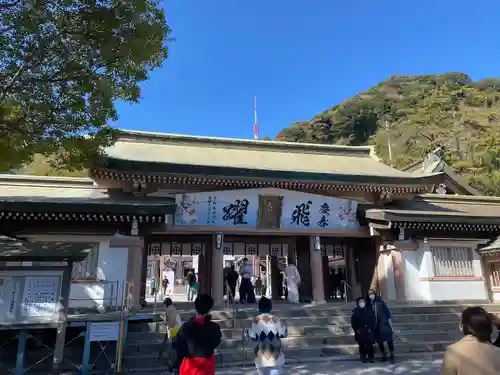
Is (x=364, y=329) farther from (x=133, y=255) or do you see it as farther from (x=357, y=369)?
(x=133, y=255)

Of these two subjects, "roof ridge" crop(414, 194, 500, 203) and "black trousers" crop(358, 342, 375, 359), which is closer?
"black trousers" crop(358, 342, 375, 359)

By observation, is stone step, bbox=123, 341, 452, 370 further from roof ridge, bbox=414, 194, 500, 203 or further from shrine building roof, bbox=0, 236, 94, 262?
roof ridge, bbox=414, 194, 500, 203

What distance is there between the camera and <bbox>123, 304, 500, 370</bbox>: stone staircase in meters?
8.84

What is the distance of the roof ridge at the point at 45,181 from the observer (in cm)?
1430

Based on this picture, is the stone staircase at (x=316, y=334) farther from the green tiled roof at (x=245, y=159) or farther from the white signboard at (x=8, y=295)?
the green tiled roof at (x=245, y=159)

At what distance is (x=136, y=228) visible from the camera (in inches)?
471

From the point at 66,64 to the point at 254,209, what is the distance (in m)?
7.78

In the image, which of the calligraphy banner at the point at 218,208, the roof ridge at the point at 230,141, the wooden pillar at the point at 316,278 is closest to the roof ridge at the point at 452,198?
the roof ridge at the point at 230,141

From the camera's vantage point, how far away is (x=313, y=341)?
9758 mm

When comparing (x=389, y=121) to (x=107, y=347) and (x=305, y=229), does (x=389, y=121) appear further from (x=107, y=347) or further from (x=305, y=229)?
(x=107, y=347)

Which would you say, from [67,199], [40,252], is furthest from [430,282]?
[67,199]

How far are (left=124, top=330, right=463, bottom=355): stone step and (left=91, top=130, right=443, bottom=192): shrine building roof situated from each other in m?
5.60

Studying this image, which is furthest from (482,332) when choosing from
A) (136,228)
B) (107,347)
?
(136,228)

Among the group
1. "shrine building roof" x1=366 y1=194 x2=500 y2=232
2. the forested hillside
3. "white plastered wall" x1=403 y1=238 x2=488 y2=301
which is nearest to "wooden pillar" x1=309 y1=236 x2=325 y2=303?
"shrine building roof" x1=366 y1=194 x2=500 y2=232
